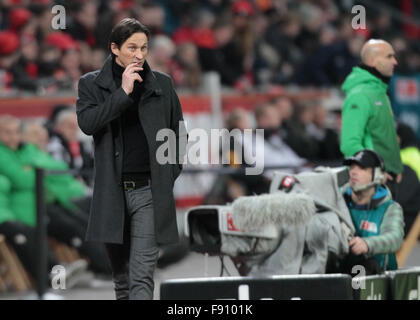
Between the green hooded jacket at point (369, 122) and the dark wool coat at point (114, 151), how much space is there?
83.9 inches

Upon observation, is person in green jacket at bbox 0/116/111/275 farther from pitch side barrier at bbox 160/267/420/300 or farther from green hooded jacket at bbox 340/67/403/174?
pitch side barrier at bbox 160/267/420/300

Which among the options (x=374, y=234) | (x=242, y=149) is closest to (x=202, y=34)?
(x=242, y=149)

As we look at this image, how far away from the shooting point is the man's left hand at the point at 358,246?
746 cm

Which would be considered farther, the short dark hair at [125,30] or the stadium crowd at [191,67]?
the stadium crowd at [191,67]

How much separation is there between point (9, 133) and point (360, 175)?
13.7 ft

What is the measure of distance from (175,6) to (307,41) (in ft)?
8.79

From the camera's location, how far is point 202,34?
16.2 meters

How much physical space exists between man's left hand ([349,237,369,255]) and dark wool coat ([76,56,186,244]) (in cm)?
141

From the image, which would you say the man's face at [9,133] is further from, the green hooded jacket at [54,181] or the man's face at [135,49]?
the man's face at [135,49]

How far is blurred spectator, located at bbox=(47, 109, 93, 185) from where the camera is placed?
37.8ft

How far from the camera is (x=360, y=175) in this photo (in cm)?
787

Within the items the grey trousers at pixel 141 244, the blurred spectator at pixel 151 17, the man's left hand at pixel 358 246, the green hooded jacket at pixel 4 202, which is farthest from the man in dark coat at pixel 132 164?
the blurred spectator at pixel 151 17

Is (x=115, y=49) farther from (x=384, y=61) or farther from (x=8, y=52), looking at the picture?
(x=8, y=52)

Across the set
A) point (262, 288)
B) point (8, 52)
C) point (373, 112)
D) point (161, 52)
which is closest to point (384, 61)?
point (373, 112)
